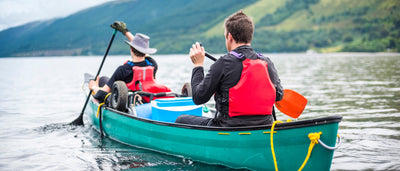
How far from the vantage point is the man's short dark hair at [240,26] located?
4.16 meters

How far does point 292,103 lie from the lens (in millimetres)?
5090

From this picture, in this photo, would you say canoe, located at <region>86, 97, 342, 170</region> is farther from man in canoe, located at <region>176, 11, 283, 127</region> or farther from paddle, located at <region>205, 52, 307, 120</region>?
paddle, located at <region>205, 52, 307, 120</region>

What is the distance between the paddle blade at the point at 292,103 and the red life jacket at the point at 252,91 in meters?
0.67

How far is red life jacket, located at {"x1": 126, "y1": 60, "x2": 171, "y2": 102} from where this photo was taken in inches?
291

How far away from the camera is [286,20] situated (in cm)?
17838

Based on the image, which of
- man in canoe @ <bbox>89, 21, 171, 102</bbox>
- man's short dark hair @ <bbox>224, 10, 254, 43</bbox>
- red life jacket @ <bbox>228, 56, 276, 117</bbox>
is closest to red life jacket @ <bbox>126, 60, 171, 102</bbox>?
man in canoe @ <bbox>89, 21, 171, 102</bbox>

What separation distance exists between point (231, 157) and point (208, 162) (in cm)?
56

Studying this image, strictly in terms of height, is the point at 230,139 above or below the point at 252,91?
below

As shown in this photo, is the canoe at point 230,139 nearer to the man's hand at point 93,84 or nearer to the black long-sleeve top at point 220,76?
the black long-sleeve top at point 220,76

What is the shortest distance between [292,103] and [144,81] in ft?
11.4

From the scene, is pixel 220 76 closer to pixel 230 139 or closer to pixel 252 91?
pixel 252 91

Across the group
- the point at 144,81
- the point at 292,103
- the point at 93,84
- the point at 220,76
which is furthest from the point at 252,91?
the point at 93,84

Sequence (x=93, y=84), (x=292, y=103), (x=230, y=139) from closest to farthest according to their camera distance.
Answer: (x=230, y=139)
(x=292, y=103)
(x=93, y=84)

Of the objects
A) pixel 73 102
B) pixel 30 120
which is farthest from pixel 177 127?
Result: pixel 73 102
